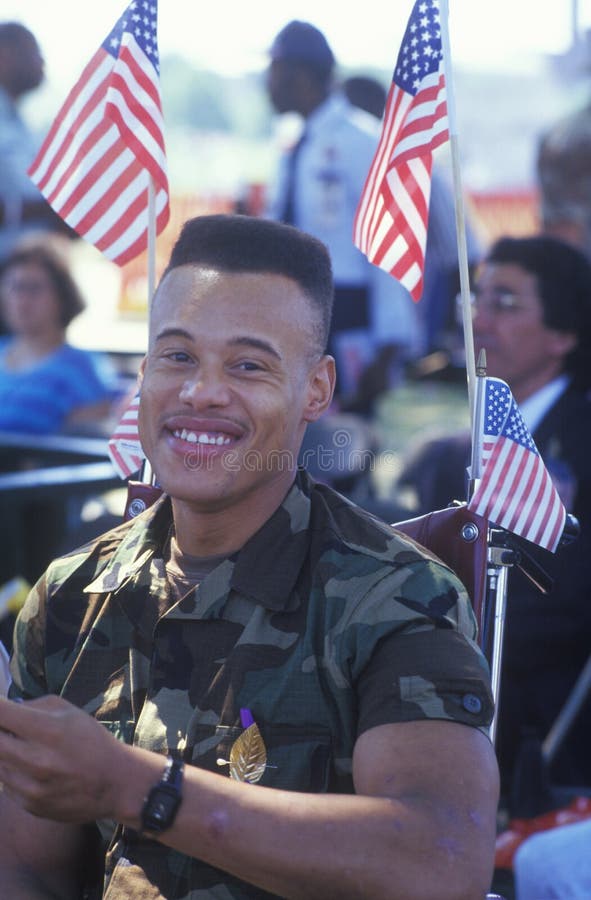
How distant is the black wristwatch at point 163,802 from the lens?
1.83 m

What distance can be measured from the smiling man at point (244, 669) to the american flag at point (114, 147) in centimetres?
61

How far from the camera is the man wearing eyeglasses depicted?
4043 mm

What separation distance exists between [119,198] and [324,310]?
2.75 feet

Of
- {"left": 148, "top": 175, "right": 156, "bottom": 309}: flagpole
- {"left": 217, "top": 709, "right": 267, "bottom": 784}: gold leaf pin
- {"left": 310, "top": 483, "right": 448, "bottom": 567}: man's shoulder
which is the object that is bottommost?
{"left": 217, "top": 709, "right": 267, "bottom": 784}: gold leaf pin

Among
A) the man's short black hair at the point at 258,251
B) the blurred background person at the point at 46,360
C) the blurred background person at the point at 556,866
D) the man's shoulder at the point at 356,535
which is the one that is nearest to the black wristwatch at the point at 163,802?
the man's shoulder at the point at 356,535

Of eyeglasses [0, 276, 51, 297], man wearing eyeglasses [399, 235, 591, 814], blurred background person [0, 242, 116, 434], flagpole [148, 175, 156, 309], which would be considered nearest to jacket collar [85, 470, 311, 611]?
flagpole [148, 175, 156, 309]

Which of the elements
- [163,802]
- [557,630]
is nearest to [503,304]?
[557,630]

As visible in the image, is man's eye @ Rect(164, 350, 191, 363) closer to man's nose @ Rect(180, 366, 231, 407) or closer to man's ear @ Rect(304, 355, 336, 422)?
man's nose @ Rect(180, 366, 231, 407)

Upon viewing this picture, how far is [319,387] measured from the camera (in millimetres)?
2502

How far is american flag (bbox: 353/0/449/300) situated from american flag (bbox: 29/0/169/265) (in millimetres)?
504

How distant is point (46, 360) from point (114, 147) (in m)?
3.53

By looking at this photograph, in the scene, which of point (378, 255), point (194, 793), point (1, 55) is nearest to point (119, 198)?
point (378, 255)

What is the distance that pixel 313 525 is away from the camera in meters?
2.38

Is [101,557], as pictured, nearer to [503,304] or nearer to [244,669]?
[244,669]
